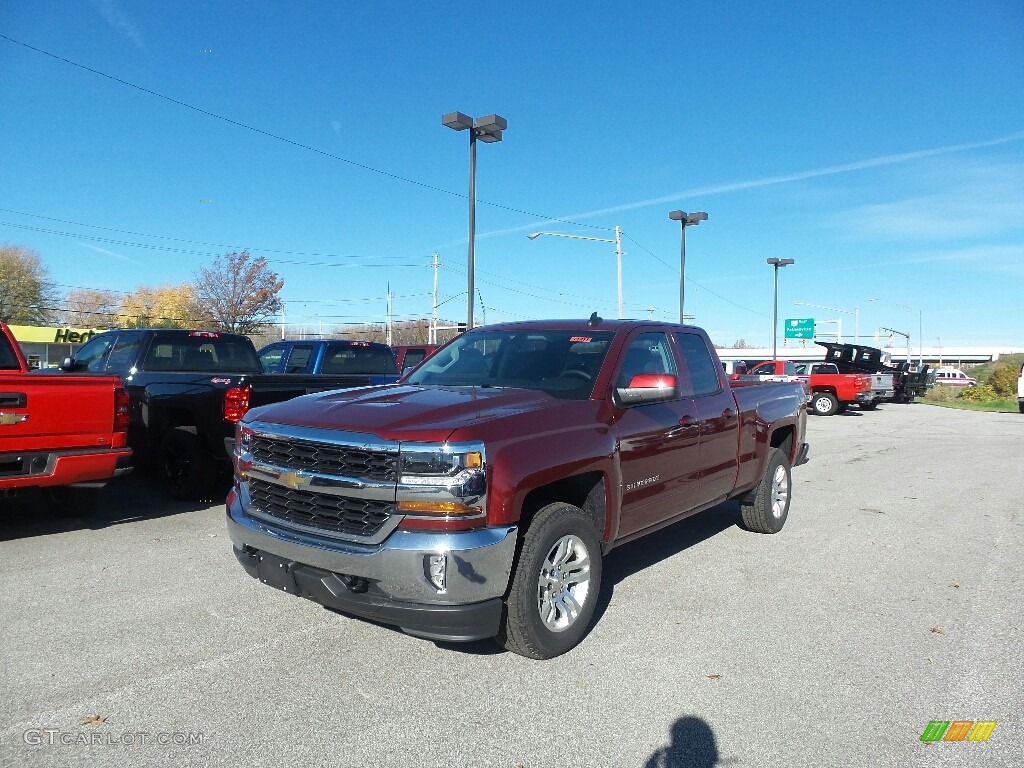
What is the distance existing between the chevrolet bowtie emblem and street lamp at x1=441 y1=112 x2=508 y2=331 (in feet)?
35.8

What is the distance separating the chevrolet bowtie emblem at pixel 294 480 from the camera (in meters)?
3.80

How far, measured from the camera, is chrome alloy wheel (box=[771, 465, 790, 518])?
22.8 feet

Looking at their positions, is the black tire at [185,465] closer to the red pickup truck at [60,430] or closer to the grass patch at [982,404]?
the red pickup truck at [60,430]

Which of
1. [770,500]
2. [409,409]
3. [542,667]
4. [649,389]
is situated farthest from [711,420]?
[409,409]

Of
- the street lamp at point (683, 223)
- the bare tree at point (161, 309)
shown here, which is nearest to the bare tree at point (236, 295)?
the bare tree at point (161, 309)

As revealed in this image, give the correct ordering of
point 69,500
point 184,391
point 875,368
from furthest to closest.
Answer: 1. point 875,368
2. point 184,391
3. point 69,500

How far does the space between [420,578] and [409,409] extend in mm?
924

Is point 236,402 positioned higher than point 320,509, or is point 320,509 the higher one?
point 236,402

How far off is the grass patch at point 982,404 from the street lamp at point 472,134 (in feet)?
78.7

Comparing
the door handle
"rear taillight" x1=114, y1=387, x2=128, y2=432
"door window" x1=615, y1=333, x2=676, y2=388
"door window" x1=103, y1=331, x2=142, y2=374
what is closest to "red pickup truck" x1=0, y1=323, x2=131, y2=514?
"rear taillight" x1=114, y1=387, x2=128, y2=432

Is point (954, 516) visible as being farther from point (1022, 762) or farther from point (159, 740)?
point (159, 740)

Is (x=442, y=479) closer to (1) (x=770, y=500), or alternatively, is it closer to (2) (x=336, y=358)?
(1) (x=770, y=500)

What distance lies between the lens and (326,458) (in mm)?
3750

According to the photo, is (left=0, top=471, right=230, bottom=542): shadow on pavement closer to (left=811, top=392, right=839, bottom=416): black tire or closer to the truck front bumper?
the truck front bumper
